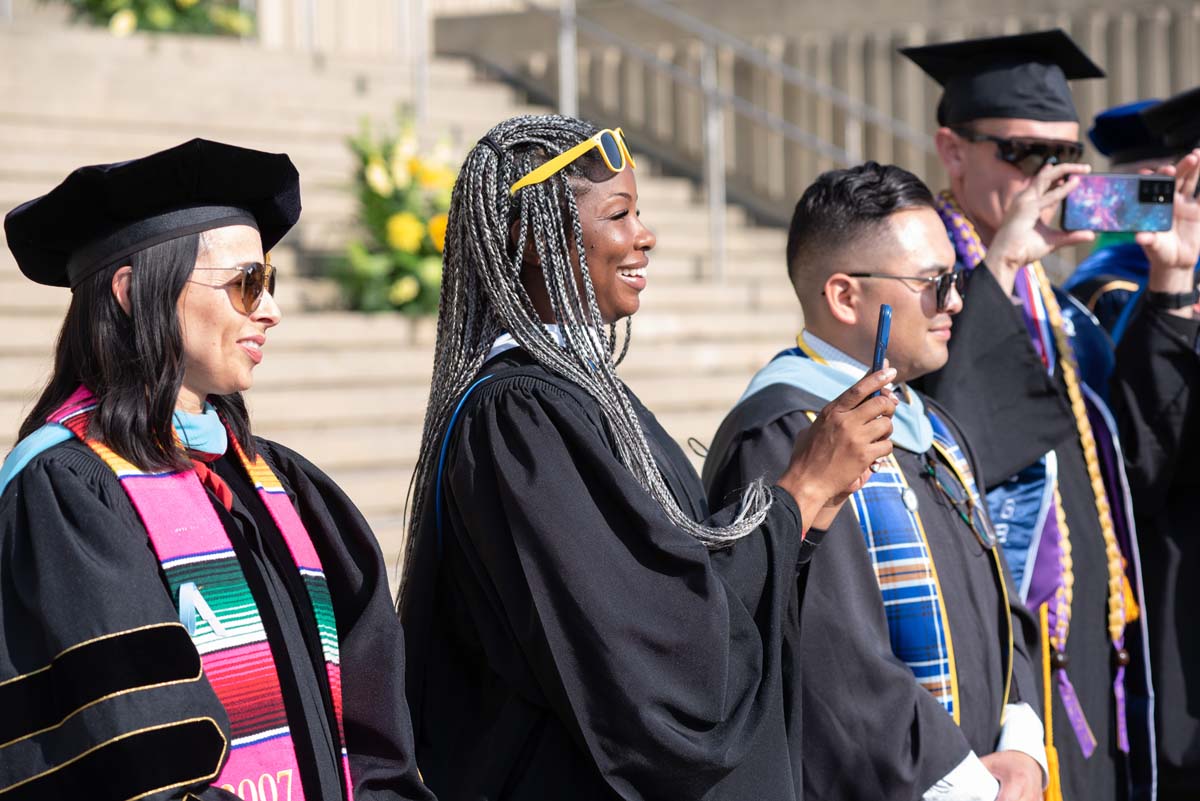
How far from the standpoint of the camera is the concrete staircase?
736 cm

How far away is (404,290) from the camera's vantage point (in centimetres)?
836

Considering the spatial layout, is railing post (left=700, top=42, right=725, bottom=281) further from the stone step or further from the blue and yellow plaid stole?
the blue and yellow plaid stole

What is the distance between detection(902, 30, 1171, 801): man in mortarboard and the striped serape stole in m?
0.62

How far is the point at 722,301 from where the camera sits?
10227 mm

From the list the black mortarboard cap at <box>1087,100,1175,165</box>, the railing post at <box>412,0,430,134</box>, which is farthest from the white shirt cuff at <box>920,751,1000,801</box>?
the railing post at <box>412,0,430,134</box>

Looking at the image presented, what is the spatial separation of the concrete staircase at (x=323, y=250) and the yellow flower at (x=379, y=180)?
0.42 m

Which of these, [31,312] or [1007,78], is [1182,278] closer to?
[1007,78]

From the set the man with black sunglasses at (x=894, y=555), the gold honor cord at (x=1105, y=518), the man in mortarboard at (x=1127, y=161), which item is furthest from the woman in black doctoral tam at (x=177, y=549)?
the man in mortarboard at (x=1127, y=161)

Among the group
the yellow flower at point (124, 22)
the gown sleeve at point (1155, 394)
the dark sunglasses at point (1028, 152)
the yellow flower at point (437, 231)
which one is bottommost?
the gown sleeve at point (1155, 394)

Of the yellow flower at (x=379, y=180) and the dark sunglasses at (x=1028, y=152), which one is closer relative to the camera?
the dark sunglasses at (x=1028, y=152)

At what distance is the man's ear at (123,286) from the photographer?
2.36 metres

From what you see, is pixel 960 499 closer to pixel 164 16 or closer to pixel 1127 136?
pixel 1127 136

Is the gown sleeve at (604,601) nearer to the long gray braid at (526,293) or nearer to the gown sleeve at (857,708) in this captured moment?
the long gray braid at (526,293)

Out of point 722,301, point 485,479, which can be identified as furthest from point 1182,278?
point 722,301
